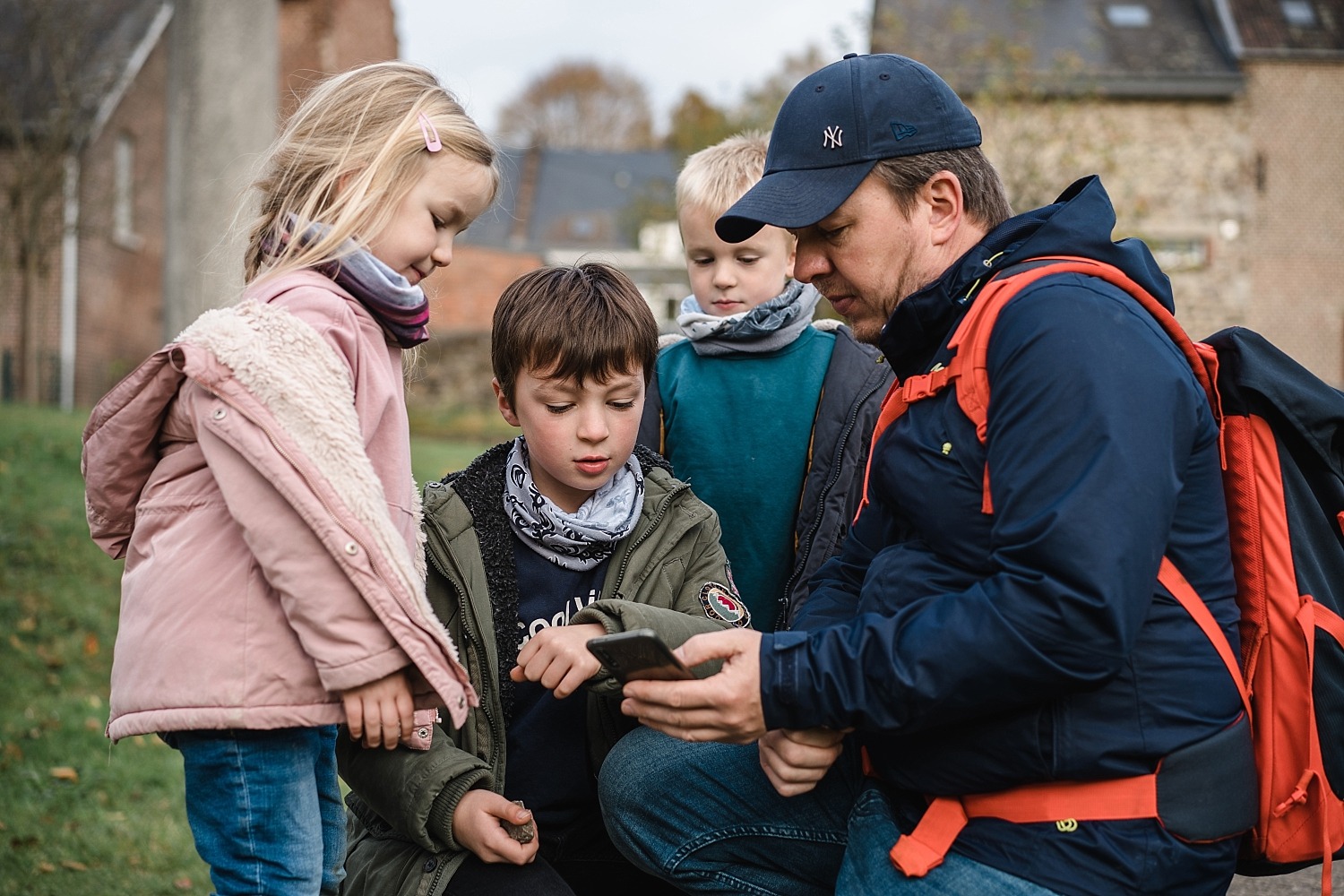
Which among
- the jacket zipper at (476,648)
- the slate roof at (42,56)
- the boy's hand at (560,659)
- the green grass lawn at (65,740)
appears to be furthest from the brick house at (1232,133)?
the boy's hand at (560,659)

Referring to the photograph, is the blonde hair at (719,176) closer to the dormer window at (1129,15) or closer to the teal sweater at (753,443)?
the teal sweater at (753,443)

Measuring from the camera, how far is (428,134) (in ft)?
8.98

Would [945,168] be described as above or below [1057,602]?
above

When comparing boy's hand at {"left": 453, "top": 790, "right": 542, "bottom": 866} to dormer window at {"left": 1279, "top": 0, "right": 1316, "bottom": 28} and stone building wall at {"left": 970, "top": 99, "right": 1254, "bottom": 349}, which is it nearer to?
stone building wall at {"left": 970, "top": 99, "right": 1254, "bottom": 349}

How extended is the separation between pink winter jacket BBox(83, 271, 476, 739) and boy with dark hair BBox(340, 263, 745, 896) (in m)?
0.39

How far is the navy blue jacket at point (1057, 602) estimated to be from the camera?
6.56 feet

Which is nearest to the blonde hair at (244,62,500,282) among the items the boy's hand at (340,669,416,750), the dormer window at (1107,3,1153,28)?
the boy's hand at (340,669,416,750)

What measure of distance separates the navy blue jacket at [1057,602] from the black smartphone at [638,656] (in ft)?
0.58

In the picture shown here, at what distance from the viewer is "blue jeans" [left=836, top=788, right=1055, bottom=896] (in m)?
2.15

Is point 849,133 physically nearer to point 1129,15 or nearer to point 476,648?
point 476,648

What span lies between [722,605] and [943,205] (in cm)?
100

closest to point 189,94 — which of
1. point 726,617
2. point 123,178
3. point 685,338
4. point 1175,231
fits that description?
point 685,338

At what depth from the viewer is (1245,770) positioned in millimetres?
2182

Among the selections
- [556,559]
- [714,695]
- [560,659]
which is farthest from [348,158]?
[714,695]
